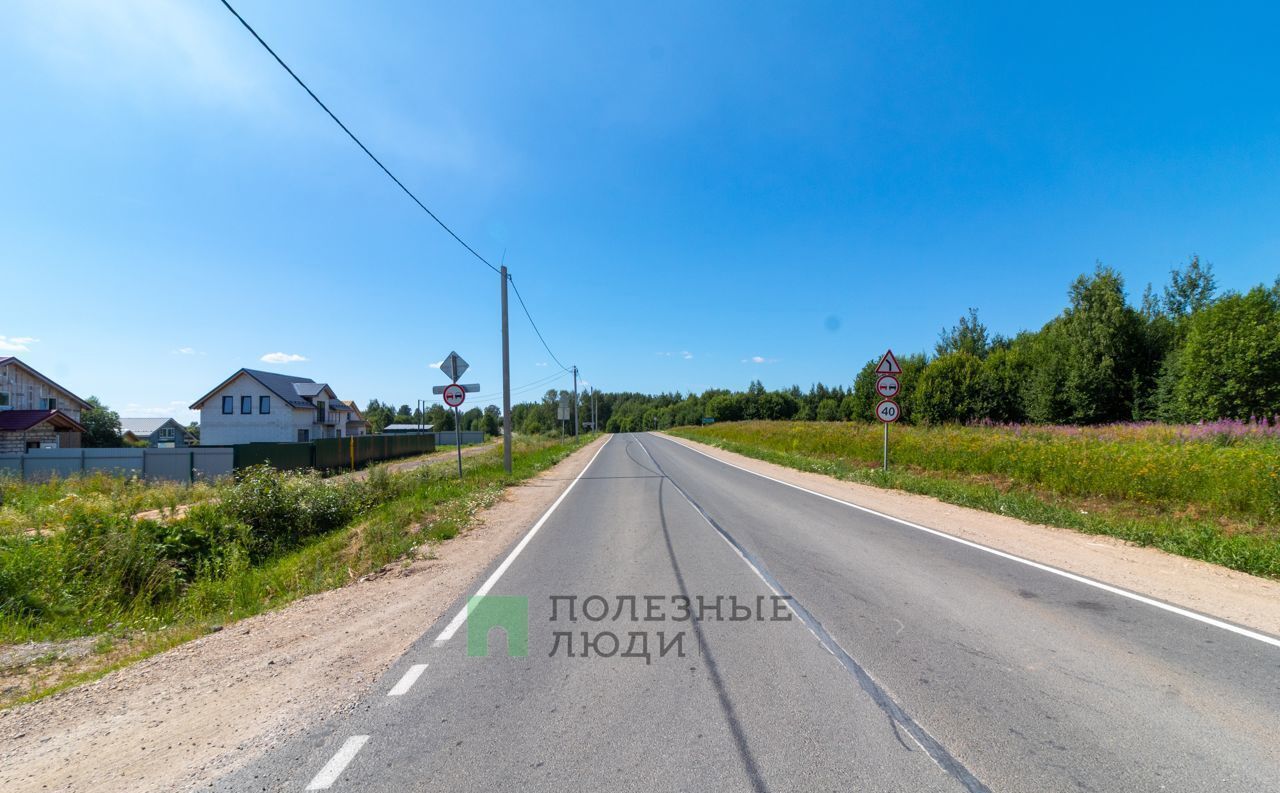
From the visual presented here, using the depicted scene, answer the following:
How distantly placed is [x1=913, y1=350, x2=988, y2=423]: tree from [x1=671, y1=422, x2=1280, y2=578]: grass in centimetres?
3219

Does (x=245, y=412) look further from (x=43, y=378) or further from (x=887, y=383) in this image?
(x=887, y=383)

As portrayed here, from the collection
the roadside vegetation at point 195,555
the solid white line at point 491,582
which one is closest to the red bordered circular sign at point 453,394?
the roadside vegetation at point 195,555

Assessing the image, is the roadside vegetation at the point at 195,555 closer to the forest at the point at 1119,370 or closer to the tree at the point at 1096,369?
the forest at the point at 1119,370

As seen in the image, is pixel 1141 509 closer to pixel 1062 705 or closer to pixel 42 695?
pixel 1062 705

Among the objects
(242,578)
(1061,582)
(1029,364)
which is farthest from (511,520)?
(1029,364)

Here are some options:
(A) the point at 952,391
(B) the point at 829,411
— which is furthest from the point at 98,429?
(B) the point at 829,411

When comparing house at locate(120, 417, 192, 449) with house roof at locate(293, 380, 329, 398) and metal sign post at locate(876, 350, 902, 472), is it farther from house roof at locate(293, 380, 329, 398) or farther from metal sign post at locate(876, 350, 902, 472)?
metal sign post at locate(876, 350, 902, 472)

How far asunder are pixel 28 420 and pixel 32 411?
349cm

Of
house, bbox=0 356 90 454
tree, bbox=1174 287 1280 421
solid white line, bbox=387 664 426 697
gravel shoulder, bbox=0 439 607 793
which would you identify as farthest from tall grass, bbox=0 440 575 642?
tree, bbox=1174 287 1280 421

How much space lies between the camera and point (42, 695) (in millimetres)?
4270

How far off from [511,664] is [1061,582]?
608cm

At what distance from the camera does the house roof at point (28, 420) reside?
31.1 metres

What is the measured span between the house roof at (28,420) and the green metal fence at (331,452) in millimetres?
15216

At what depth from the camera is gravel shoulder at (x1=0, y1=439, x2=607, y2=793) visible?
3100mm
